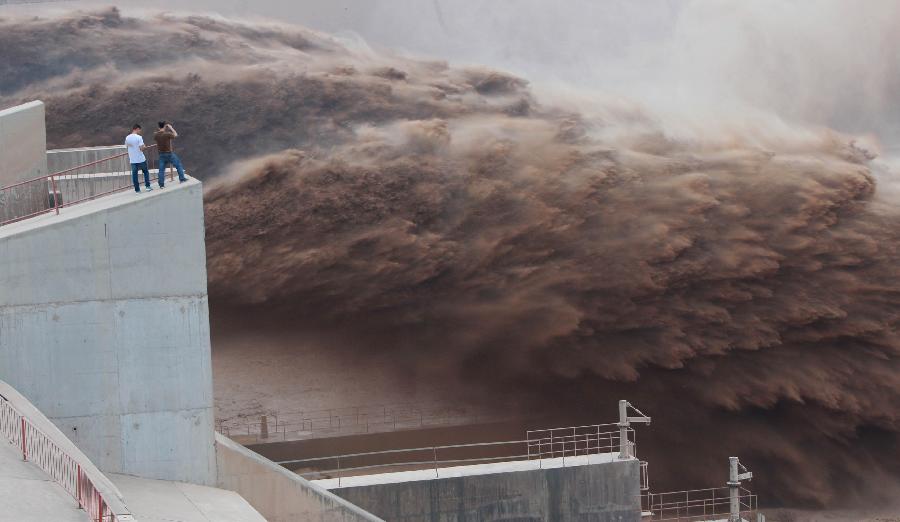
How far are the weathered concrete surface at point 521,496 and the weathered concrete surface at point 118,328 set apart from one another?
5.22 m

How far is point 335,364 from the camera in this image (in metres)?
30.0

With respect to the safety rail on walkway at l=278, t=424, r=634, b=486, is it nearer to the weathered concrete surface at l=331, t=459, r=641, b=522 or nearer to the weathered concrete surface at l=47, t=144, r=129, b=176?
the weathered concrete surface at l=331, t=459, r=641, b=522

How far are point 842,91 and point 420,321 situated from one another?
455 inches

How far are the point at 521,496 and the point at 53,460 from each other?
10147 millimetres

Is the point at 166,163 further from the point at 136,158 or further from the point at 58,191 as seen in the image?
the point at 58,191

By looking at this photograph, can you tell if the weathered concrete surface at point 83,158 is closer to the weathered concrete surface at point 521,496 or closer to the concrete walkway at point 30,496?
the weathered concrete surface at point 521,496

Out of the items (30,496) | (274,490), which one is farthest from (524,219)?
(30,496)

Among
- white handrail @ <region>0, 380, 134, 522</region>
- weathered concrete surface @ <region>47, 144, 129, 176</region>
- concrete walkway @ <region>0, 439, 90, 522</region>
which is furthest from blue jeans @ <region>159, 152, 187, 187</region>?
concrete walkway @ <region>0, 439, 90, 522</region>

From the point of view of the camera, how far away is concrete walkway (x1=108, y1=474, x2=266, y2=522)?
15.4 m

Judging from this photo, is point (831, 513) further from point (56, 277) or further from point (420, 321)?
point (56, 277)

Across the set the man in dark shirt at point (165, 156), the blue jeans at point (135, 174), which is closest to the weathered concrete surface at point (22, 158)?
the blue jeans at point (135, 174)

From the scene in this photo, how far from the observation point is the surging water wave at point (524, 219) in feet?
90.8

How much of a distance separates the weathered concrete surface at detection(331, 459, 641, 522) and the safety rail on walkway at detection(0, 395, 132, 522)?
790cm

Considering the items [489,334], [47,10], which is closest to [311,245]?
[489,334]
